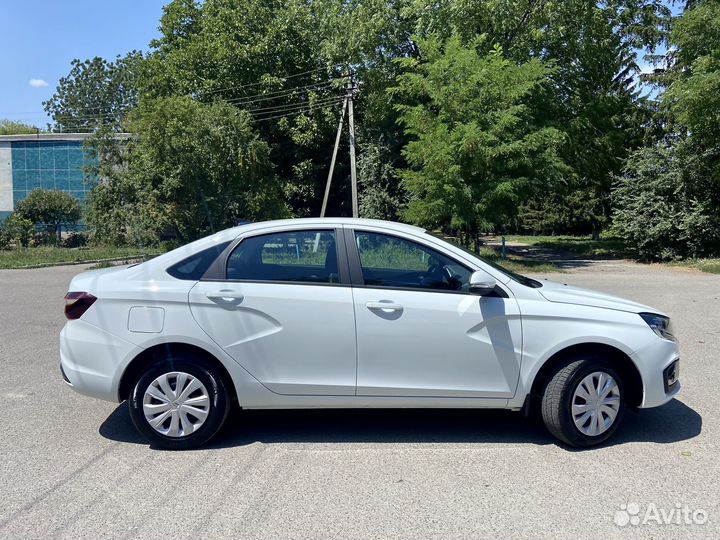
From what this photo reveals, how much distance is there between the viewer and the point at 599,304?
496cm

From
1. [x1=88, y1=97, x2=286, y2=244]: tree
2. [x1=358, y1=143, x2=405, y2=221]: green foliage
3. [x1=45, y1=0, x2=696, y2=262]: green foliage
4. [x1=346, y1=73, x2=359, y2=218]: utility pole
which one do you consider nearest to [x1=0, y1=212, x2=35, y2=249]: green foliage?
[x1=45, y1=0, x2=696, y2=262]: green foliage

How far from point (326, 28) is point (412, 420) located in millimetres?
26203

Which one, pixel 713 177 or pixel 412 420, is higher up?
pixel 713 177

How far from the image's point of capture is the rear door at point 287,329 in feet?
15.7

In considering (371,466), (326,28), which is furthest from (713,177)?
(371,466)

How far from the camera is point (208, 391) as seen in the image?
4812 mm

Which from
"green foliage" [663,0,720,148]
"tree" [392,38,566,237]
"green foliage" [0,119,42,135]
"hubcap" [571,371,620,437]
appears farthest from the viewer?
"green foliage" [0,119,42,135]

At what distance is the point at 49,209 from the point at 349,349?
38579 mm

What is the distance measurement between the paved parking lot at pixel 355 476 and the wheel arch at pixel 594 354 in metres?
0.45

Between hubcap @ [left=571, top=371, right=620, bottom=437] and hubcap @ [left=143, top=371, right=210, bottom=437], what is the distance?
2.83m

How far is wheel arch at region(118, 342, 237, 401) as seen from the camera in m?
4.86

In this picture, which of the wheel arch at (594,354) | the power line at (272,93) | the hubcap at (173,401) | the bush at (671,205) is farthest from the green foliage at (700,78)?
the hubcap at (173,401)

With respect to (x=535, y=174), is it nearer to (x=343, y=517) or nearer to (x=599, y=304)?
(x=599, y=304)

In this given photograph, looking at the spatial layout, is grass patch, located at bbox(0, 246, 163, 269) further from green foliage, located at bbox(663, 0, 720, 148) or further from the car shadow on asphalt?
green foliage, located at bbox(663, 0, 720, 148)
